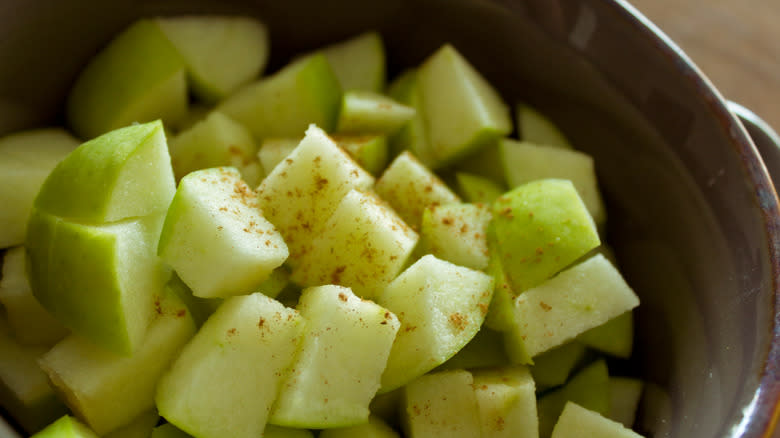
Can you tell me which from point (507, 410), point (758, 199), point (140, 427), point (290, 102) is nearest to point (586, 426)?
point (507, 410)

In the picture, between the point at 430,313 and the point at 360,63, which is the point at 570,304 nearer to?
the point at 430,313

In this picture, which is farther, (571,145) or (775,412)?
(571,145)

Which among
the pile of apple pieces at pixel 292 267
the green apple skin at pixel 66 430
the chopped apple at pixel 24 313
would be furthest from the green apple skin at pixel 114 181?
the green apple skin at pixel 66 430

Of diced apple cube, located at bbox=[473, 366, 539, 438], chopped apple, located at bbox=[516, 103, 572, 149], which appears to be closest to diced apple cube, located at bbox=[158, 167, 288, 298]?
diced apple cube, located at bbox=[473, 366, 539, 438]

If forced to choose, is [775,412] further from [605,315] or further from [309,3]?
[309,3]

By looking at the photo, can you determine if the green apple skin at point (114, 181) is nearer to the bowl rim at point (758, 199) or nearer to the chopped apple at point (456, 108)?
the chopped apple at point (456, 108)

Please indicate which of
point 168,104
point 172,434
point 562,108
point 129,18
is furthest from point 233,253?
point 562,108
